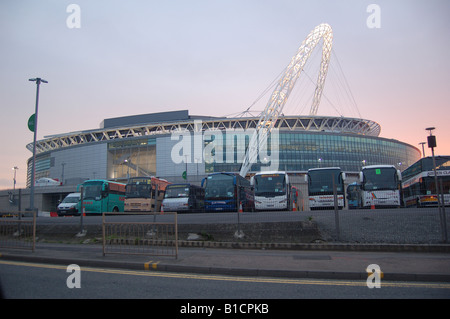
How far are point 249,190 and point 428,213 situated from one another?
1660 centimetres

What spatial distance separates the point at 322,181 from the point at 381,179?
13.7 ft

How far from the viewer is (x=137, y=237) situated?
11.5 metres

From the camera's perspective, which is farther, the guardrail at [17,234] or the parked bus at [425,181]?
the parked bus at [425,181]

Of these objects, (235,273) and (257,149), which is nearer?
(235,273)

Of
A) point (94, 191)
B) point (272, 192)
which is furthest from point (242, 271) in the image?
Result: point (94, 191)

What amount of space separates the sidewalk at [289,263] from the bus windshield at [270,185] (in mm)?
13905

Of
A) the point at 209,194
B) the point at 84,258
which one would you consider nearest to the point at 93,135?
the point at 209,194

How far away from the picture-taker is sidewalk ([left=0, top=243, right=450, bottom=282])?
23.4 ft

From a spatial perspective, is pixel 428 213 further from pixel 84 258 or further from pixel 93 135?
pixel 93 135

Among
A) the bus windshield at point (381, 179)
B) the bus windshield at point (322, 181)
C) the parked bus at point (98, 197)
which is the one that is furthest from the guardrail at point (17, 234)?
the bus windshield at point (381, 179)

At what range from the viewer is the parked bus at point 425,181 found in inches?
674

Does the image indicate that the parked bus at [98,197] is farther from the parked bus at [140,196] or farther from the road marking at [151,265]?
the road marking at [151,265]

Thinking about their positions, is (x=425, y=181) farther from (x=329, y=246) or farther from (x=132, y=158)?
(x=132, y=158)

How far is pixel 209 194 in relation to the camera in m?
26.0
